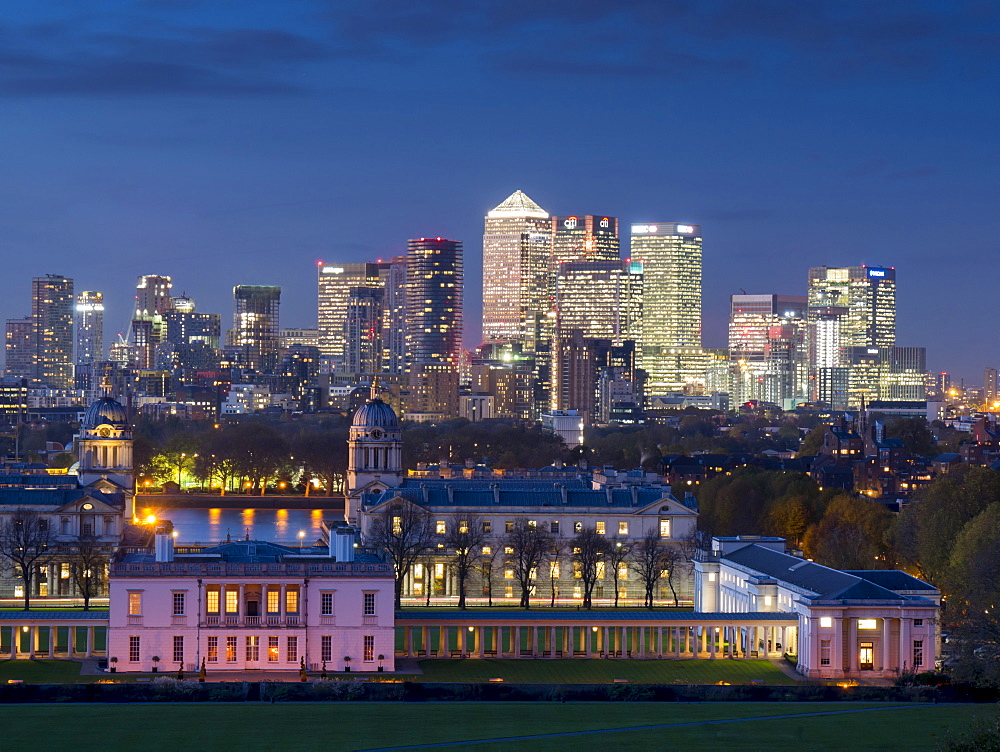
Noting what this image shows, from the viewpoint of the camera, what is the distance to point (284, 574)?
74312 mm

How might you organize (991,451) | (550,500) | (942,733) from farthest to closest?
(991,451), (550,500), (942,733)

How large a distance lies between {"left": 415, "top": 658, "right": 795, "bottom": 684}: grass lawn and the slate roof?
3.79 m

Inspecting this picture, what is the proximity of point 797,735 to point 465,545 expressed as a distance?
130 feet

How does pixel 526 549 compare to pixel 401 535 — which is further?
pixel 401 535

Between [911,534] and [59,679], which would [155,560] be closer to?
[59,679]

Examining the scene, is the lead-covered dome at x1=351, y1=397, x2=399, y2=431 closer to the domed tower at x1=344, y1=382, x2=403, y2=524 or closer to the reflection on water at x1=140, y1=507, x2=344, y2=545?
the domed tower at x1=344, y1=382, x2=403, y2=524

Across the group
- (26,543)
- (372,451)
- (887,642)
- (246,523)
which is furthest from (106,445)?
(887,642)

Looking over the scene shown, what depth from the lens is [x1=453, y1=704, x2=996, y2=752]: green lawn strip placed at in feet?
194

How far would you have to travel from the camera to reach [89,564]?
9425cm

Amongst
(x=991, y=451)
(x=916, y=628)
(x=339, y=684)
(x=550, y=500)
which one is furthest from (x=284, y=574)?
(x=991, y=451)

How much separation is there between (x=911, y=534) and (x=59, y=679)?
46.2 m

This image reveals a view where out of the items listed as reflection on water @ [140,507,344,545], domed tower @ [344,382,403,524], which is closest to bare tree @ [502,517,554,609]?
domed tower @ [344,382,403,524]

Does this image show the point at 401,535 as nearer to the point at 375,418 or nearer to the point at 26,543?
the point at 375,418

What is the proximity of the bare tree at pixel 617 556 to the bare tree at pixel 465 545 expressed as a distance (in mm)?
6575
